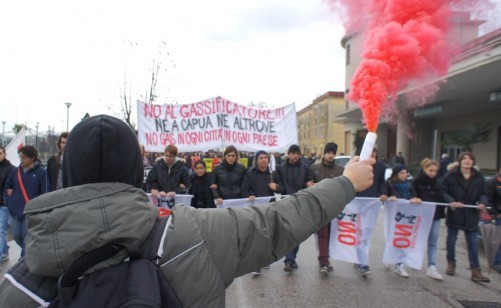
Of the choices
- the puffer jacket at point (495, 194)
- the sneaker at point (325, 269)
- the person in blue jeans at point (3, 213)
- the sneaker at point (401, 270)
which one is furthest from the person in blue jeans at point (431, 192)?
the person in blue jeans at point (3, 213)

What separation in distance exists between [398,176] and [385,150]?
27117 mm

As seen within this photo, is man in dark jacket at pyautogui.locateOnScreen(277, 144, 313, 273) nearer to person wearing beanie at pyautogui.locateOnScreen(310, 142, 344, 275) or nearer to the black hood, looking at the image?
person wearing beanie at pyautogui.locateOnScreen(310, 142, 344, 275)

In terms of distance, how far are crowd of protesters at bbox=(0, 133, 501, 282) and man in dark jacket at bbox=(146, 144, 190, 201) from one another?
0.02 meters

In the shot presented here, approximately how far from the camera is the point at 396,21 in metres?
3.78

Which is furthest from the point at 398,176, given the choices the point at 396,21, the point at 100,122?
the point at 100,122

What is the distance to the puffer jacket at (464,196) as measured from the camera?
5.97 meters

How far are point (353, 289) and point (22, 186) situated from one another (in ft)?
17.0

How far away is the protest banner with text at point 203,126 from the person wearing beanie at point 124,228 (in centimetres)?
693

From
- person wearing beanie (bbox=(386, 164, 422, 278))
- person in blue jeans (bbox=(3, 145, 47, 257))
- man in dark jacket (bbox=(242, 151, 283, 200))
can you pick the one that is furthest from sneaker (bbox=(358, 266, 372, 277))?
person in blue jeans (bbox=(3, 145, 47, 257))

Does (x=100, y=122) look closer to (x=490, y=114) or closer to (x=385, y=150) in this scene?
(x=490, y=114)

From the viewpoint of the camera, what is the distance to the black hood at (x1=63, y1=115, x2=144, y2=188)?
3.90ft

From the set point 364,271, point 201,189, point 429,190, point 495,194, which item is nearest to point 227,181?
point 201,189

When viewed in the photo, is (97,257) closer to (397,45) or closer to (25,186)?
(397,45)

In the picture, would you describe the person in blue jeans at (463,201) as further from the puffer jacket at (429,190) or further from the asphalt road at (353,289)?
the asphalt road at (353,289)
